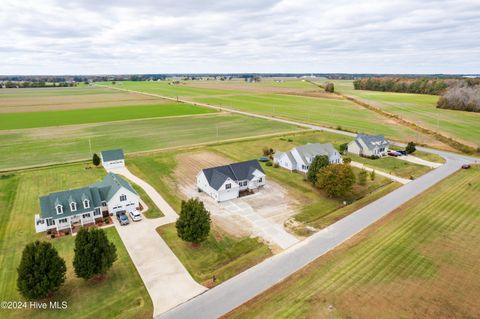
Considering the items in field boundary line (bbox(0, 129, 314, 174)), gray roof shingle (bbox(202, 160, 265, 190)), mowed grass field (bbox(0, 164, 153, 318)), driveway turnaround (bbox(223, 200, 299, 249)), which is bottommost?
mowed grass field (bbox(0, 164, 153, 318))

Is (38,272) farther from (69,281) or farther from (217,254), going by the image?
(217,254)

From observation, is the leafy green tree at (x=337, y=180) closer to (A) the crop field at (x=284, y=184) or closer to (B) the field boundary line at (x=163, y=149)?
(A) the crop field at (x=284, y=184)

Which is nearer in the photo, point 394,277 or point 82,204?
point 394,277

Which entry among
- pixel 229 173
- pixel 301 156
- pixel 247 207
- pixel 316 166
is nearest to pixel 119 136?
pixel 229 173

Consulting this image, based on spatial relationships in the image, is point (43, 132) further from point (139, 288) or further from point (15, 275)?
point (139, 288)

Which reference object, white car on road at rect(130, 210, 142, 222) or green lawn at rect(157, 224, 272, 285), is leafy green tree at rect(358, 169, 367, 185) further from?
white car on road at rect(130, 210, 142, 222)

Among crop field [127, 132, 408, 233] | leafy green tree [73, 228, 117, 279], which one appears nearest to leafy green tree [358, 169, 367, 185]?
crop field [127, 132, 408, 233]

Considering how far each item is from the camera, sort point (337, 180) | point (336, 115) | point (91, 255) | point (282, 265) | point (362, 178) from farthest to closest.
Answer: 1. point (336, 115)
2. point (362, 178)
3. point (337, 180)
4. point (282, 265)
5. point (91, 255)
